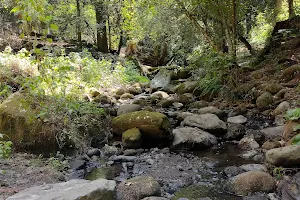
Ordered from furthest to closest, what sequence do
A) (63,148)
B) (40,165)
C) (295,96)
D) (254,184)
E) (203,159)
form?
(295,96)
(63,148)
(203,159)
(40,165)
(254,184)

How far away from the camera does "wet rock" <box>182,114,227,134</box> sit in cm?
579

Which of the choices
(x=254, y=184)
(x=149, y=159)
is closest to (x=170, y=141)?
(x=149, y=159)

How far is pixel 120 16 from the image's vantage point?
1384 cm

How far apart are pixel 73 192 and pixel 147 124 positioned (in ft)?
9.05

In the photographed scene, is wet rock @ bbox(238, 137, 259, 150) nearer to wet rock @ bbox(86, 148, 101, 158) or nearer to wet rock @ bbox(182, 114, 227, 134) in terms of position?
wet rock @ bbox(182, 114, 227, 134)

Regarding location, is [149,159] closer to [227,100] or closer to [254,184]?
[254,184]

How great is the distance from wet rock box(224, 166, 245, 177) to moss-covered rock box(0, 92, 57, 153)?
2888mm

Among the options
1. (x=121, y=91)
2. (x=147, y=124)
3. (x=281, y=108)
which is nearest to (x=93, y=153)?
(x=147, y=124)

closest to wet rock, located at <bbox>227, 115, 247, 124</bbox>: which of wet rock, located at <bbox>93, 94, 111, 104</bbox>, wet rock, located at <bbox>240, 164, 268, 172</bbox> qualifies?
wet rock, located at <bbox>240, 164, 268, 172</bbox>

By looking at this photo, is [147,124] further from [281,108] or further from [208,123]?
[281,108]

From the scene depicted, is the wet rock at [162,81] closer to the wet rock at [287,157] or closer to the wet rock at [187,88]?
the wet rock at [187,88]

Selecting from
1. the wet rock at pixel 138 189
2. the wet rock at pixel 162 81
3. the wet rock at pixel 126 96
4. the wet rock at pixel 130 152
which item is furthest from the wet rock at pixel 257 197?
the wet rock at pixel 162 81

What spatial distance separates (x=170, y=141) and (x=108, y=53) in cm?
946

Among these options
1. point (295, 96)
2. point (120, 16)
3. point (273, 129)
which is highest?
point (120, 16)
